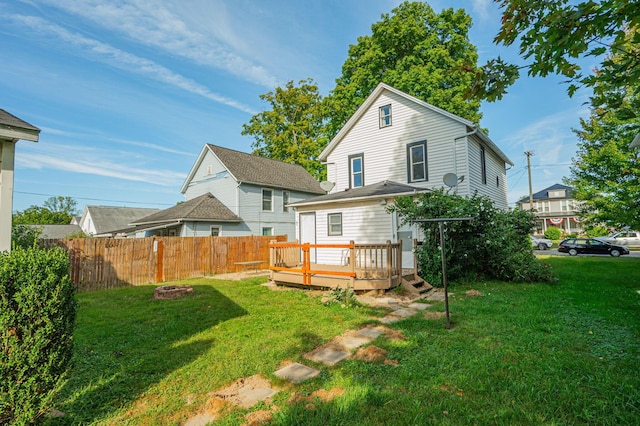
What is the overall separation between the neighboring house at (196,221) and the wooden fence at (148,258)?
3.43 m

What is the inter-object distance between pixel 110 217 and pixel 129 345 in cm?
3799

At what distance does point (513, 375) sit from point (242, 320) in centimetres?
467

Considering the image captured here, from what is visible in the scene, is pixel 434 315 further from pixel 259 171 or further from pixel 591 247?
pixel 591 247

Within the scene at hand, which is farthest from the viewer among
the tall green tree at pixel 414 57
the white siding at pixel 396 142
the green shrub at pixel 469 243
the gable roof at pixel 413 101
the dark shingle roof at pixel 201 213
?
the tall green tree at pixel 414 57

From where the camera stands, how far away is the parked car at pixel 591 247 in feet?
65.7

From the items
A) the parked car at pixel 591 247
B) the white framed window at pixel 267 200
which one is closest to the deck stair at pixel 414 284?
the white framed window at pixel 267 200

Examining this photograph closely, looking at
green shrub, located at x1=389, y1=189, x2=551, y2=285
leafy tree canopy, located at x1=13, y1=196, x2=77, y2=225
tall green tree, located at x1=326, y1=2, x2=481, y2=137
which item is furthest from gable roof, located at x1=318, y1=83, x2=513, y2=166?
leafy tree canopy, located at x1=13, y1=196, x2=77, y2=225

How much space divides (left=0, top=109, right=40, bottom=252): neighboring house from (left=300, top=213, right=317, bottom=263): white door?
32.9 feet

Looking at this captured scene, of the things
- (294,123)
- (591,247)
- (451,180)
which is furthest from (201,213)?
(591,247)

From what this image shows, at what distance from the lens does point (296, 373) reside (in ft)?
11.5

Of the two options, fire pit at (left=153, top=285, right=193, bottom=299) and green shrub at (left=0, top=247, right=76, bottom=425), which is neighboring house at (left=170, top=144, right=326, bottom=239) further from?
green shrub at (left=0, top=247, right=76, bottom=425)

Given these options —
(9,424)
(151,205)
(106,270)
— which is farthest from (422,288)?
(151,205)

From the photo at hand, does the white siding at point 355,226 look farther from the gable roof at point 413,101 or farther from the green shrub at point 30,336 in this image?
the green shrub at point 30,336

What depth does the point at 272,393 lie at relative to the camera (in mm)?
3072
